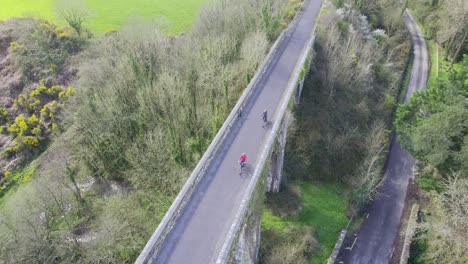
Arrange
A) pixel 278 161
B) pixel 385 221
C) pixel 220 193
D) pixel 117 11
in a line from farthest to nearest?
pixel 117 11 < pixel 385 221 < pixel 278 161 < pixel 220 193

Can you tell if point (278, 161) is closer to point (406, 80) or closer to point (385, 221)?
point (385, 221)

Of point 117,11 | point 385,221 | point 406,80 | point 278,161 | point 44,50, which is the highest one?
point 117,11

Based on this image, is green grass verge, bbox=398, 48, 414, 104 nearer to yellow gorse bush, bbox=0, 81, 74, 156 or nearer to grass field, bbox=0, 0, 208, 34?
grass field, bbox=0, 0, 208, 34

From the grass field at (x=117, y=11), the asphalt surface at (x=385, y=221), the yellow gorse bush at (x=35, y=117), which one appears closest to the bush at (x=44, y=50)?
the yellow gorse bush at (x=35, y=117)

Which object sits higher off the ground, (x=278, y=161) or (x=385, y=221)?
(x=278, y=161)

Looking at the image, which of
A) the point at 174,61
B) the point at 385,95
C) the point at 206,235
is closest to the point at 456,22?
the point at 385,95

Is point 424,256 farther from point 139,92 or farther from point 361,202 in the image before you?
point 139,92

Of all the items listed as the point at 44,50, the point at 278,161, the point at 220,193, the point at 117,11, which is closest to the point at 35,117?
the point at 44,50

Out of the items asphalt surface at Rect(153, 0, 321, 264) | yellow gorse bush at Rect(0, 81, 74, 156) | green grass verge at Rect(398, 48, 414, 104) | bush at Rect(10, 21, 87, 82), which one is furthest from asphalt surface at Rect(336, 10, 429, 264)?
bush at Rect(10, 21, 87, 82)
